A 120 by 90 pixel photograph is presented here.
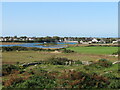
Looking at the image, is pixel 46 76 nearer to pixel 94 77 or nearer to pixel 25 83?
pixel 25 83

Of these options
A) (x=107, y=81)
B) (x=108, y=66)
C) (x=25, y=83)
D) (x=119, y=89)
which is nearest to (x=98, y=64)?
(x=108, y=66)

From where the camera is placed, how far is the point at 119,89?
33.3 feet

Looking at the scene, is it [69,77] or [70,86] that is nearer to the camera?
[70,86]

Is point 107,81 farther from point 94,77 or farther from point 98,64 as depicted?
point 98,64

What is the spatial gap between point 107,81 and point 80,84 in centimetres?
188

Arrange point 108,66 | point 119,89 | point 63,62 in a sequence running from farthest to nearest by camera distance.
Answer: point 63,62 < point 108,66 < point 119,89

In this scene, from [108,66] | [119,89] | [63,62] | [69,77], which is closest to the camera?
[119,89]

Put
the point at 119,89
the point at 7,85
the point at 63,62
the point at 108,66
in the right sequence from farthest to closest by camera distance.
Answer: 1. the point at 63,62
2. the point at 108,66
3. the point at 7,85
4. the point at 119,89

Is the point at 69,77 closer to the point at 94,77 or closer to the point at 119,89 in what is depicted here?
the point at 94,77

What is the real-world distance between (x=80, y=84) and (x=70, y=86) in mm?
667

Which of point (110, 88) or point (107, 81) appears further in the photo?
point (107, 81)

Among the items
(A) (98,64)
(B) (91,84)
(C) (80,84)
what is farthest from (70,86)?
(A) (98,64)

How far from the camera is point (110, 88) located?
34.7 ft

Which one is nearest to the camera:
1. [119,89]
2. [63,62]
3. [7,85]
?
[119,89]
